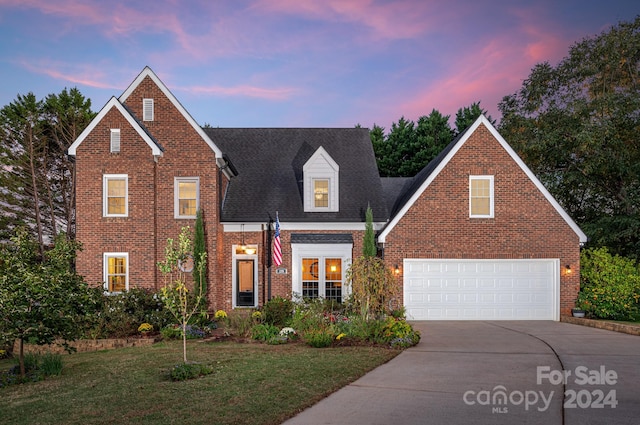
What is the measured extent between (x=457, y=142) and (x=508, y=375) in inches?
423

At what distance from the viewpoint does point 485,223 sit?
17.7 metres

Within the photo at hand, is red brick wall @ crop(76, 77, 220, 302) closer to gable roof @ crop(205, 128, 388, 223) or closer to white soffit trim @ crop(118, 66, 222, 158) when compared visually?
white soffit trim @ crop(118, 66, 222, 158)

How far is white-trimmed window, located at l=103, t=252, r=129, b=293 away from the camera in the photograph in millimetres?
17547

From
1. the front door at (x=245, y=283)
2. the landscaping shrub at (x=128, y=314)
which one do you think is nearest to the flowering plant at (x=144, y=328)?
the landscaping shrub at (x=128, y=314)

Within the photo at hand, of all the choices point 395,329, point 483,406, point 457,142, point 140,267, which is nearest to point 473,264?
point 457,142

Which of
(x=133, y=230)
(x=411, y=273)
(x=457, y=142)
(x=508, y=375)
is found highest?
(x=457, y=142)

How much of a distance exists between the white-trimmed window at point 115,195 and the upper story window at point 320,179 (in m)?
A: 6.88

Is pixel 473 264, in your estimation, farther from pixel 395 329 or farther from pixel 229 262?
pixel 229 262

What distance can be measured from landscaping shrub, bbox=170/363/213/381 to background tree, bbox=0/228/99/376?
2.84 m

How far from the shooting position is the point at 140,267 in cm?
1748

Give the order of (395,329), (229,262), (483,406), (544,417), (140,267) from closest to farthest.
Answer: (544,417) → (483,406) → (395,329) → (140,267) → (229,262)

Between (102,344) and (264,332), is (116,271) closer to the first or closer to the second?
(102,344)

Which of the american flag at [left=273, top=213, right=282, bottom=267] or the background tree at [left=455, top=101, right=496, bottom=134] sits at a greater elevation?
the background tree at [left=455, top=101, right=496, bottom=134]

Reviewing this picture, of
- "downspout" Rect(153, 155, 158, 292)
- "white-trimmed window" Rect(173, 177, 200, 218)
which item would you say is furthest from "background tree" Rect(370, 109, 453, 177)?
"downspout" Rect(153, 155, 158, 292)
